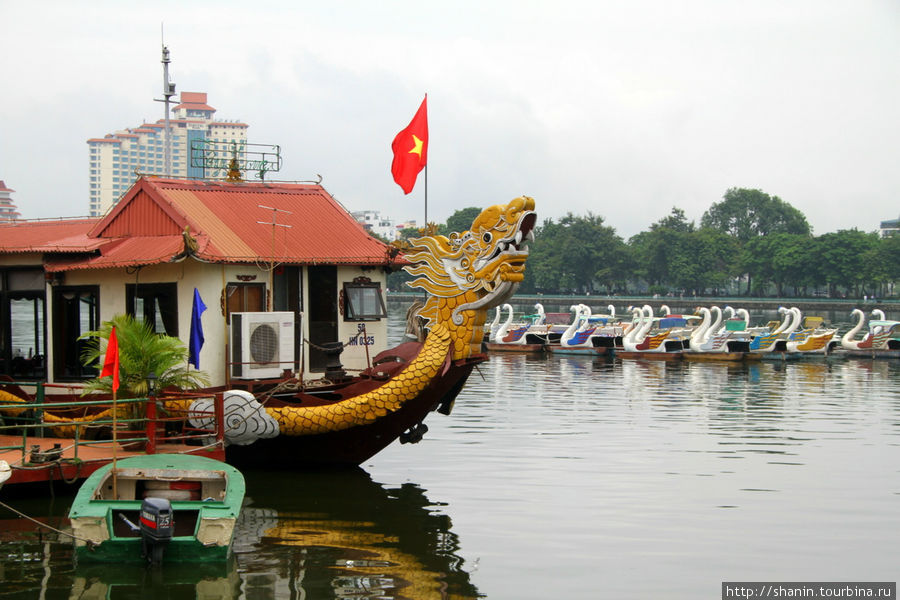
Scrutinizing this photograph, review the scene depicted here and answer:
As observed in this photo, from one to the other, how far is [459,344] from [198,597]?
5.23 metres

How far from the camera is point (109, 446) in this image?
12672mm

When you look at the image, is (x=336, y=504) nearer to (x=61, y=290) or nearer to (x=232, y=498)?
(x=232, y=498)

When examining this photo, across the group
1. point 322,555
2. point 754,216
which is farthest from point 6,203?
point 754,216

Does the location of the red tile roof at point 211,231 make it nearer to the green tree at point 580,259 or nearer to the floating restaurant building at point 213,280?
the floating restaurant building at point 213,280

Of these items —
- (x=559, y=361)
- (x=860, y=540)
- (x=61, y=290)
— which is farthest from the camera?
(x=559, y=361)

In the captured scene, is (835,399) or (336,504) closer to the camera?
(336,504)

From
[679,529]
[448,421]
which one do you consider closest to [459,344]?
[679,529]

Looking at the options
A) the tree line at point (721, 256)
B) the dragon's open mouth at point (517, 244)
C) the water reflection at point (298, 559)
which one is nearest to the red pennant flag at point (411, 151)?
the dragon's open mouth at point (517, 244)

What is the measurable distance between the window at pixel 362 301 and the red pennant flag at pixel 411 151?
157 centimetres

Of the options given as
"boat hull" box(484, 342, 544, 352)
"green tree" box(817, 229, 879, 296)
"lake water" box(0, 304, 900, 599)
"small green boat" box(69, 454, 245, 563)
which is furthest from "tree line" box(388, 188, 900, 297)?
"small green boat" box(69, 454, 245, 563)

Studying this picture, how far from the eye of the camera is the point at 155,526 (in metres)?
9.48

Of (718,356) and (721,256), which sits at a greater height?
(721,256)

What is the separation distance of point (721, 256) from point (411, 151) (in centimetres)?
8595

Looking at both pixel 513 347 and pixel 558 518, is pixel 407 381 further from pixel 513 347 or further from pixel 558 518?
pixel 513 347
